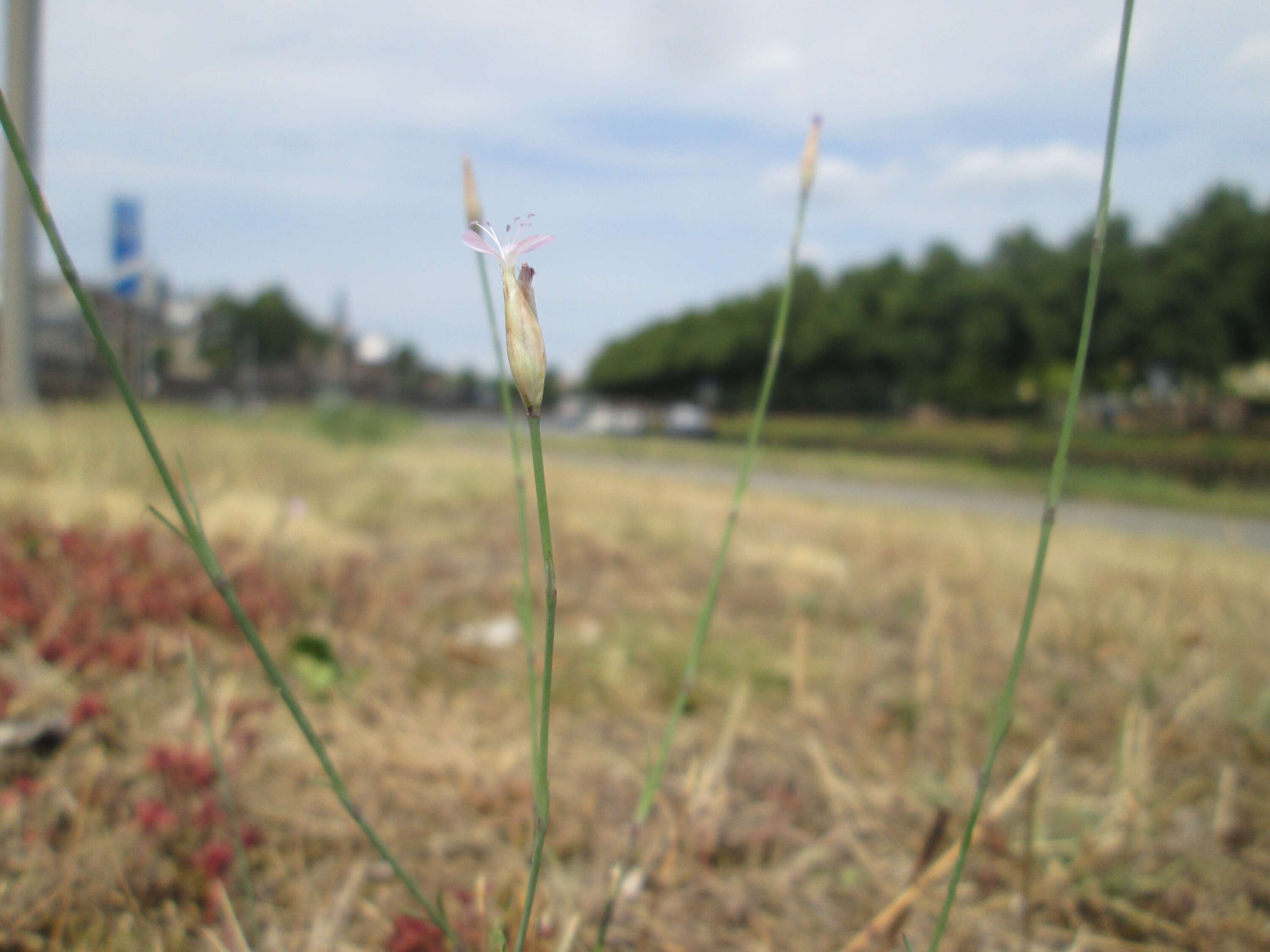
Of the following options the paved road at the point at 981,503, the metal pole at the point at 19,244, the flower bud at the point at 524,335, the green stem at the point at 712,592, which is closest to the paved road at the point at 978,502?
the paved road at the point at 981,503

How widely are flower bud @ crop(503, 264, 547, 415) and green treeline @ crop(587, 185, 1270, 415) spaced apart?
15.3 meters

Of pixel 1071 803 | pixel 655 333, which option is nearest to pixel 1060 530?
pixel 1071 803

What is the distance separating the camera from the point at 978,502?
9.65m

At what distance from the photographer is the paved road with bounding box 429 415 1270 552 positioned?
20.5 feet

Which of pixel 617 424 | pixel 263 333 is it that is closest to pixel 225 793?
pixel 617 424

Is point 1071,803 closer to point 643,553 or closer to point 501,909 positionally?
point 501,909

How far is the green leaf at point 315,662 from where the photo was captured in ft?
6.22

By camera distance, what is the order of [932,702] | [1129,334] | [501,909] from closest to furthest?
[501,909], [932,702], [1129,334]

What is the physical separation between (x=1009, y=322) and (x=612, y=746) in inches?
779

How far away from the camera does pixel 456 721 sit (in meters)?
1.80

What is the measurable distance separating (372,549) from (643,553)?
112cm

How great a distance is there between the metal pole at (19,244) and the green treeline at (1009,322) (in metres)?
13.7

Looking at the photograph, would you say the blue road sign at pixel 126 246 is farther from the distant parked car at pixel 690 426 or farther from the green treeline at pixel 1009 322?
the distant parked car at pixel 690 426

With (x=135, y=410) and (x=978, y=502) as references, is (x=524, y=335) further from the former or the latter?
(x=978, y=502)
